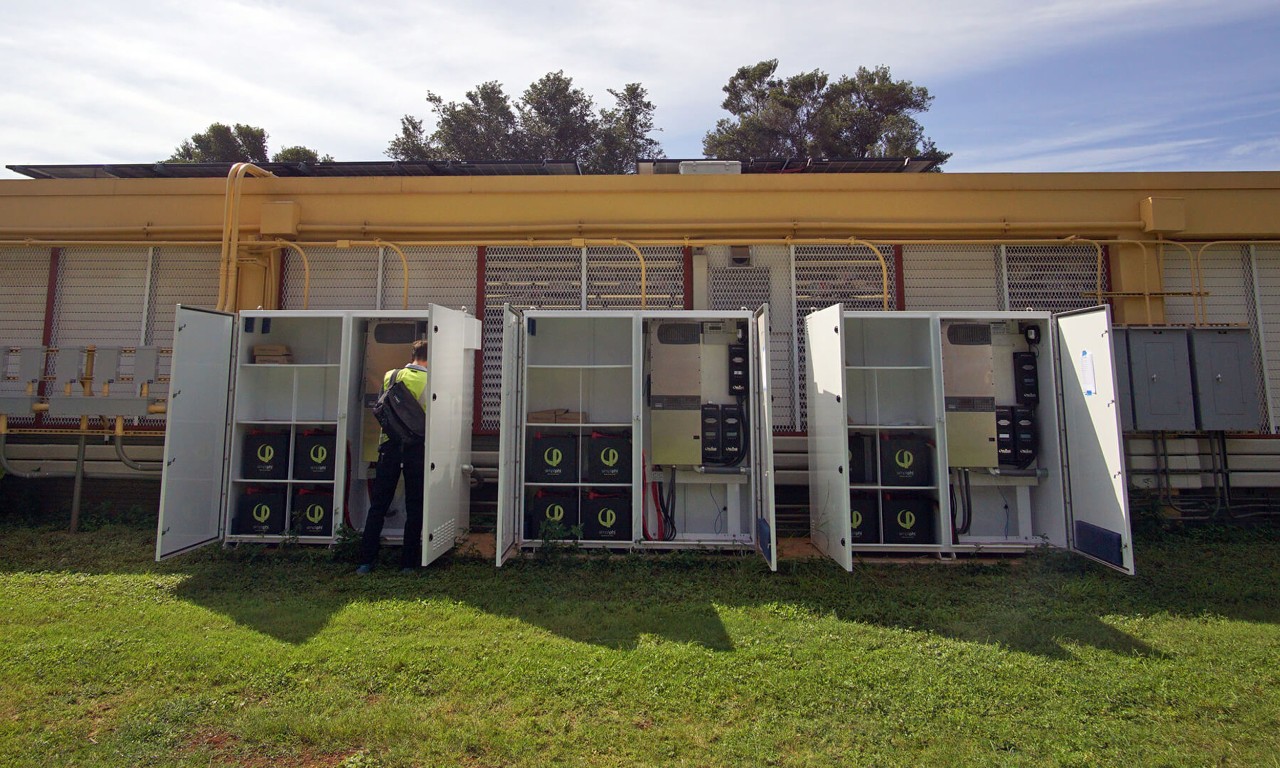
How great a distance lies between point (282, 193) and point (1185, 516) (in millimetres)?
10590

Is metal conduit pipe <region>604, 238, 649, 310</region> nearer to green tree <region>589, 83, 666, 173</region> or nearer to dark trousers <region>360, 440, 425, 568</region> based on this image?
dark trousers <region>360, 440, 425, 568</region>

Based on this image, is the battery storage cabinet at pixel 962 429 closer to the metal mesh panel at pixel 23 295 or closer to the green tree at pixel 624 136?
the metal mesh panel at pixel 23 295

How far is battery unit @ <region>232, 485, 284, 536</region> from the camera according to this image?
5961mm

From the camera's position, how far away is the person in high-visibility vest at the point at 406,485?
209 inches

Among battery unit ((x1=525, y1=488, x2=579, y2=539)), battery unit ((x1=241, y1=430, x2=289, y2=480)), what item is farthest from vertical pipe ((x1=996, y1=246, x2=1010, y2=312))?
battery unit ((x1=241, y1=430, x2=289, y2=480))

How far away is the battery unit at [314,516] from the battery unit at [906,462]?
512cm

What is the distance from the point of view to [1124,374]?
21.6 ft

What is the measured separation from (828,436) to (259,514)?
5.22 m

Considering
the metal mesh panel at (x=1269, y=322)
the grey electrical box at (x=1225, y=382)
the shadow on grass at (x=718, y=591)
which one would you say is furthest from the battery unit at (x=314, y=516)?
the metal mesh panel at (x=1269, y=322)

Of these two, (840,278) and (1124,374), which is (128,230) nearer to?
(840,278)

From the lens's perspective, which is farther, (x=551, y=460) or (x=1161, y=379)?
(x=1161, y=379)

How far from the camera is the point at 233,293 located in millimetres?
7215

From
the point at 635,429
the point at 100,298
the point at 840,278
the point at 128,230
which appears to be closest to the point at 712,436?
the point at 635,429

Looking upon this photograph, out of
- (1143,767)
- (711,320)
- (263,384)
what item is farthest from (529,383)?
(1143,767)
